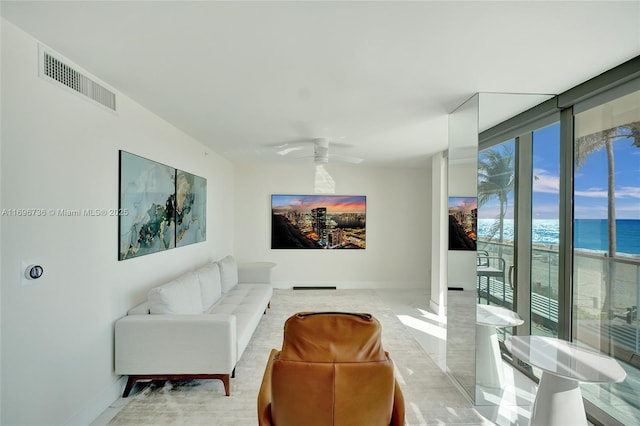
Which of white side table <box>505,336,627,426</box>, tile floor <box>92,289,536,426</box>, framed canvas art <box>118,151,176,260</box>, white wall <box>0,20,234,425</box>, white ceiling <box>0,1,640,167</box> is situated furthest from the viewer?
framed canvas art <box>118,151,176,260</box>

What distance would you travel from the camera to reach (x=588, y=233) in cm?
246

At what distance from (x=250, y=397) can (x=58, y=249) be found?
1796 mm

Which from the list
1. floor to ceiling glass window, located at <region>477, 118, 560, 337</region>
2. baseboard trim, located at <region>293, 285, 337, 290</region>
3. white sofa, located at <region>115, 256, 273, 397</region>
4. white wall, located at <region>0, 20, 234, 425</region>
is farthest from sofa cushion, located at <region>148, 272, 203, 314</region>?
baseboard trim, located at <region>293, 285, 337, 290</region>

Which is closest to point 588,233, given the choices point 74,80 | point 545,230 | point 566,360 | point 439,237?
point 545,230

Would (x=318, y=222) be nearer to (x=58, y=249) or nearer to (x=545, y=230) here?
(x=545, y=230)

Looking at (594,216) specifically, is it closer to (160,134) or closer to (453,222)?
(453,222)

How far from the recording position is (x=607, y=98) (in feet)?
7.46

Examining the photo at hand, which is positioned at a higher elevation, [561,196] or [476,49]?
[476,49]

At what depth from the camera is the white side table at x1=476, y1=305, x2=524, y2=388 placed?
8.63 ft

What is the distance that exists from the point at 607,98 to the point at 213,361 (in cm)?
359

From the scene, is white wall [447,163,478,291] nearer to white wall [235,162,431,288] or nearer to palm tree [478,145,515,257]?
palm tree [478,145,515,257]

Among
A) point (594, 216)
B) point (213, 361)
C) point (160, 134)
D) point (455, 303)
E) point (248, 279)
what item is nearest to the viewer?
point (594, 216)

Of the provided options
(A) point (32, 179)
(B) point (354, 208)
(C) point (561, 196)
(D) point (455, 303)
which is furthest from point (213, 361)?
(B) point (354, 208)

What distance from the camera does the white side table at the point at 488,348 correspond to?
2631mm
